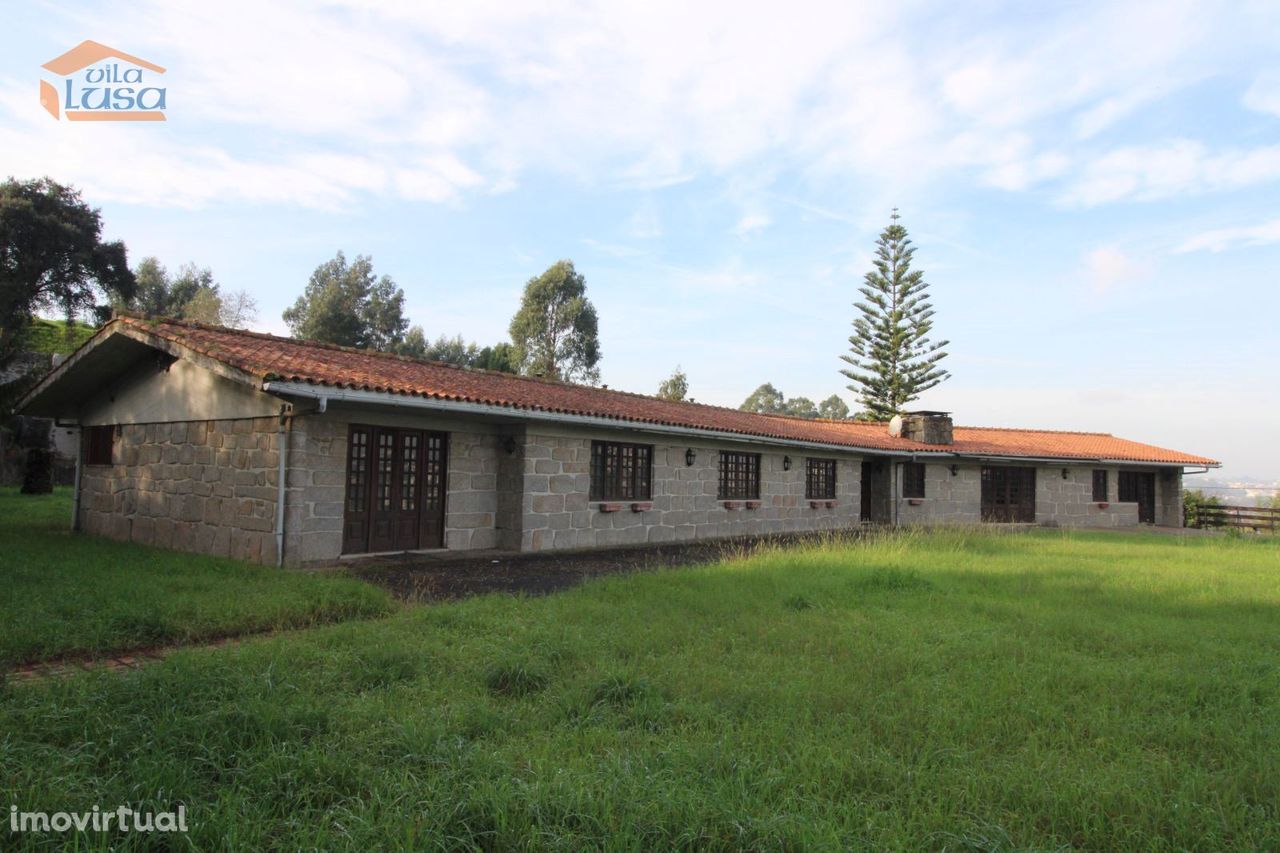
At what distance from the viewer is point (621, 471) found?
13.4m

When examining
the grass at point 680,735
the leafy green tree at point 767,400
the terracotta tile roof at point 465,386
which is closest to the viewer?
the grass at point 680,735

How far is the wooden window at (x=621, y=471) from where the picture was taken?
42.5 feet

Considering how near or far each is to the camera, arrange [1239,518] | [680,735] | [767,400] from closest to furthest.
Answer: [680,735], [1239,518], [767,400]

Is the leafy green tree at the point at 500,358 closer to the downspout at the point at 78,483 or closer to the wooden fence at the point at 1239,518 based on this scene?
the downspout at the point at 78,483

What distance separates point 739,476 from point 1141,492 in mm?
17226

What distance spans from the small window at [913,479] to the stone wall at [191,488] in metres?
17.9

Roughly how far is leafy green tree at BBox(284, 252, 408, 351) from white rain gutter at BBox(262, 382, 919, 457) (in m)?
33.8

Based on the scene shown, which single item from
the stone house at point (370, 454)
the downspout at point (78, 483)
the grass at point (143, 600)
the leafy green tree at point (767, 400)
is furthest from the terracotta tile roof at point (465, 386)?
the leafy green tree at point (767, 400)

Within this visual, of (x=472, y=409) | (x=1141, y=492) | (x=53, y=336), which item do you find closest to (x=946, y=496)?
(x=1141, y=492)

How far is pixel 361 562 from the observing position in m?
9.41

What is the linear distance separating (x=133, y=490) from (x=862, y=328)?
3046 cm

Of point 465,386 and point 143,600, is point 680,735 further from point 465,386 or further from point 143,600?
point 465,386

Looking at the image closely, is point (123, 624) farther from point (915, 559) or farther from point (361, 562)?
point (915, 559)

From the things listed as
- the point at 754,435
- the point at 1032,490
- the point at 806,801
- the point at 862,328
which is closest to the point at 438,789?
the point at 806,801
